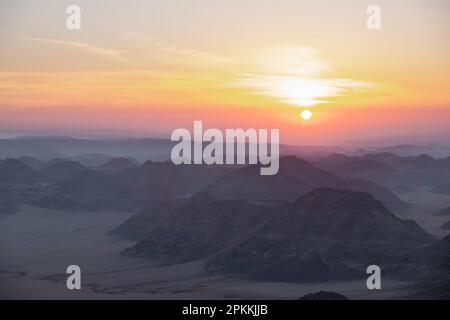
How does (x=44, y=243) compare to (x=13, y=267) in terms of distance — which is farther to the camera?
(x=44, y=243)

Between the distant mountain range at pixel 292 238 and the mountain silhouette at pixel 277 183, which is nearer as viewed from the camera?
the distant mountain range at pixel 292 238

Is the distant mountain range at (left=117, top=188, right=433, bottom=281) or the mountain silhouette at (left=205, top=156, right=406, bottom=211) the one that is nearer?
the distant mountain range at (left=117, top=188, right=433, bottom=281)

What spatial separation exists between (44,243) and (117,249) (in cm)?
2435

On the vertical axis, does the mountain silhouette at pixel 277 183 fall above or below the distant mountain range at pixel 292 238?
above

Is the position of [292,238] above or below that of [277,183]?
below

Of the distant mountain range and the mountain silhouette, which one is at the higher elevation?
the mountain silhouette

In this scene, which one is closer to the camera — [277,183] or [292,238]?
[292,238]

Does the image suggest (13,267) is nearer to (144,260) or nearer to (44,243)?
(144,260)

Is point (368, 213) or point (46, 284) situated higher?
point (368, 213)
